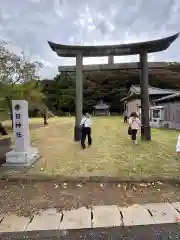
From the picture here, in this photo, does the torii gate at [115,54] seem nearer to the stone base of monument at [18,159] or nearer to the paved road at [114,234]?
the stone base of monument at [18,159]

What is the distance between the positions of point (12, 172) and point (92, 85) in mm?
47509

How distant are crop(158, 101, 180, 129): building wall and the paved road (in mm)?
14376

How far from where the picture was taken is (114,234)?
11.5 ft

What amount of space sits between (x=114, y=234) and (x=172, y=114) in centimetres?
1575

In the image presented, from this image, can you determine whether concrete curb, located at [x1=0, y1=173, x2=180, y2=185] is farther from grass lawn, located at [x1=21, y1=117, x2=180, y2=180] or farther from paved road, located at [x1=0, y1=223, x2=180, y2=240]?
paved road, located at [x1=0, y1=223, x2=180, y2=240]

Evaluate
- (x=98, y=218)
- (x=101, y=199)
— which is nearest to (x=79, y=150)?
(x=101, y=199)

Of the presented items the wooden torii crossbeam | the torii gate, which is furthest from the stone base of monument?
the wooden torii crossbeam

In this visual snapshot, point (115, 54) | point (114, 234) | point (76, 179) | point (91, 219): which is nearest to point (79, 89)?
point (115, 54)

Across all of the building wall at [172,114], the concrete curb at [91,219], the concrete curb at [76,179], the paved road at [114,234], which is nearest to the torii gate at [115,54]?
the concrete curb at [76,179]

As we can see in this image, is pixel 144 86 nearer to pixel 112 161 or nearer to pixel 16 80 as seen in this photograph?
pixel 112 161

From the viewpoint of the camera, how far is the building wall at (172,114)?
56.1 ft

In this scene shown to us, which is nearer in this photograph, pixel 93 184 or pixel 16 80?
pixel 93 184

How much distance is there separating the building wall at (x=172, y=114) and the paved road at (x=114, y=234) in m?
14.4

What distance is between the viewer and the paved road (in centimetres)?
341
